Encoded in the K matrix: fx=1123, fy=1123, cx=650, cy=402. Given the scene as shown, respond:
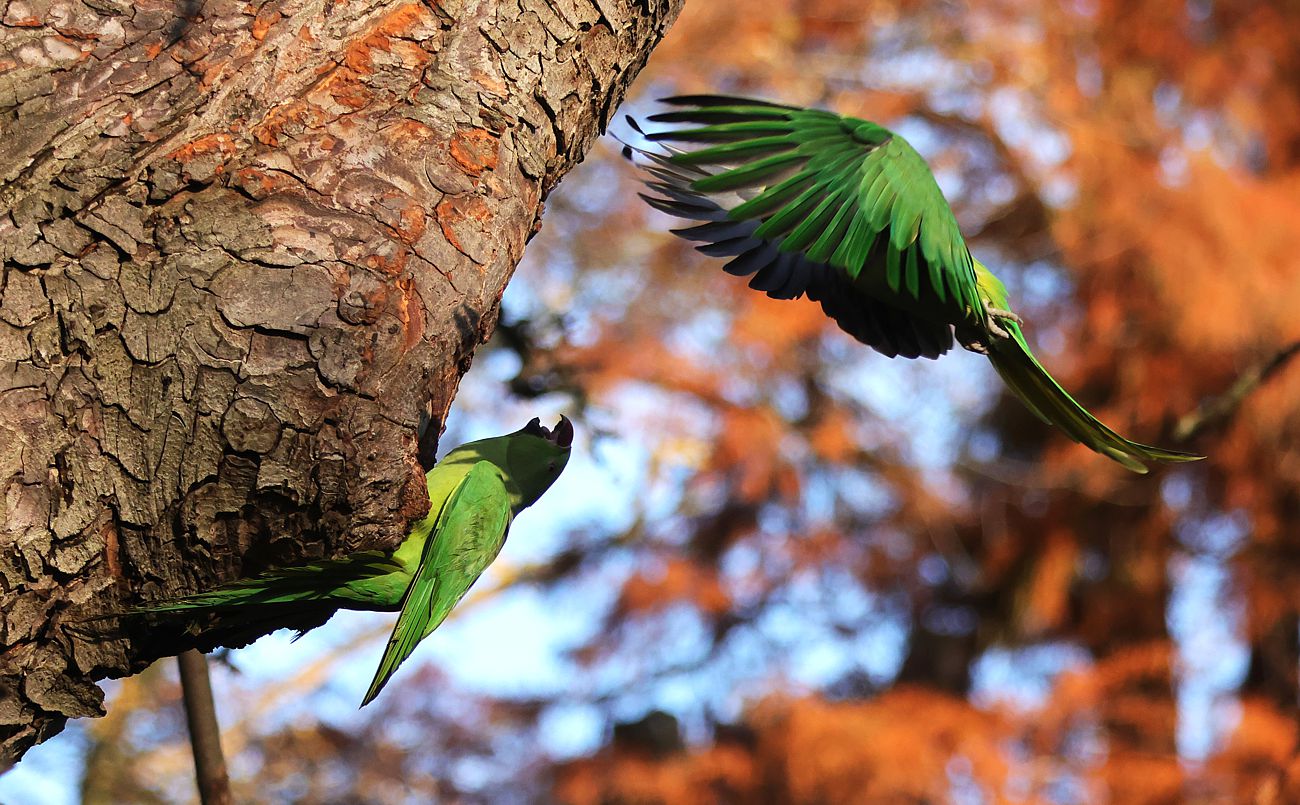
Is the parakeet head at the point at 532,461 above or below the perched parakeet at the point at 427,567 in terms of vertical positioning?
above

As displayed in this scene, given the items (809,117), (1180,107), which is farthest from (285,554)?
(1180,107)

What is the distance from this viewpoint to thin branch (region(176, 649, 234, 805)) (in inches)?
85.6

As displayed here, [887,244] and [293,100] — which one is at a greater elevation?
[887,244]

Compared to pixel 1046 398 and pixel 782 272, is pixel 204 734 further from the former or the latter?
pixel 1046 398

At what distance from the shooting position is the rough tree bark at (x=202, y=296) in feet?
4.67

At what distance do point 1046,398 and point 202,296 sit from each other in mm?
1715

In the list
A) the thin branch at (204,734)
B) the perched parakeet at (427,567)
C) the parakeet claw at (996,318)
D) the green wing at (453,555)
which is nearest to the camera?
the perched parakeet at (427,567)

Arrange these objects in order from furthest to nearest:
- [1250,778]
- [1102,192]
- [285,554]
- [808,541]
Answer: [808,541], [1102,192], [1250,778], [285,554]

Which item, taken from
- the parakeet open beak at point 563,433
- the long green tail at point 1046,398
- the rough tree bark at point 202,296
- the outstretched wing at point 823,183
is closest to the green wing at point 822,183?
the outstretched wing at point 823,183

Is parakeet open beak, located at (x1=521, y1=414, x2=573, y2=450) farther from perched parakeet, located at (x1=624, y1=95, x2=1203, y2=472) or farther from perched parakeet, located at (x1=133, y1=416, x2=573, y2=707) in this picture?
perched parakeet, located at (x1=624, y1=95, x2=1203, y2=472)

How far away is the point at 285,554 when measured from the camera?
5.17 feet

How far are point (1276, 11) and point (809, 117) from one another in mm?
5665

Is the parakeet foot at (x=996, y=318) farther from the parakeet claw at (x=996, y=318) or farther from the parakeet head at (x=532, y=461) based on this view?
the parakeet head at (x=532, y=461)

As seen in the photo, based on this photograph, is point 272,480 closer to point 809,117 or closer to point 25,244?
point 25,244
